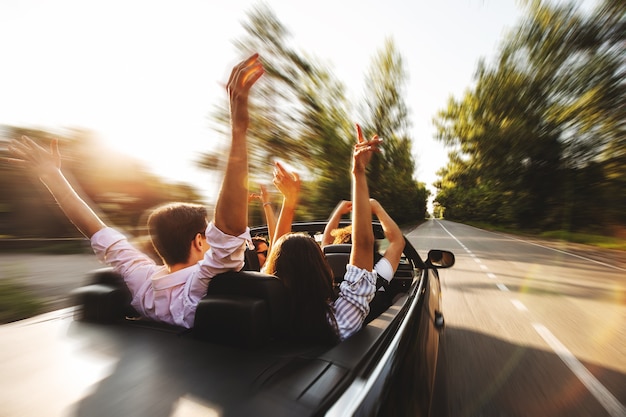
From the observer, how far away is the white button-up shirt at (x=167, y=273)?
1.26 metres

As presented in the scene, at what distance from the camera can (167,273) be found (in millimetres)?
1612

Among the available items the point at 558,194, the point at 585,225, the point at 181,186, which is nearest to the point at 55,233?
the point at 181,186

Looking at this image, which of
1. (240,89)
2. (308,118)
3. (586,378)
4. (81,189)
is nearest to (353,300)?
(240,89)

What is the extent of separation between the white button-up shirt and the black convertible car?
54mm

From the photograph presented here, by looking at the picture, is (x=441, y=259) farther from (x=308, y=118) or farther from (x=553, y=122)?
(x=553, y=122)

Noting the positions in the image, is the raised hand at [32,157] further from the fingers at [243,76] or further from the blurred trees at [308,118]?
the blurred trees at [308,118]

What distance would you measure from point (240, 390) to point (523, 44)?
98.5 feet

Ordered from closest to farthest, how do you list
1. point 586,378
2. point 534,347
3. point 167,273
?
point 167,273, point 586,378, point 534,347

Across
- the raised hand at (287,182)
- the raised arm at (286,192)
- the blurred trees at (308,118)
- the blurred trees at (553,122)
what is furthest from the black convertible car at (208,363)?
the blurred trees at (553,122)

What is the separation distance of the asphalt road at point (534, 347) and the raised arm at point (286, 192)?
182 centimetres

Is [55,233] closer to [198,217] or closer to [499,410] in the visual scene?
[198,217]

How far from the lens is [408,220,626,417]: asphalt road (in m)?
2.52

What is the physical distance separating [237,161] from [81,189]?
31.8ft

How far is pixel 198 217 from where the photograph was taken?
1556 mm
